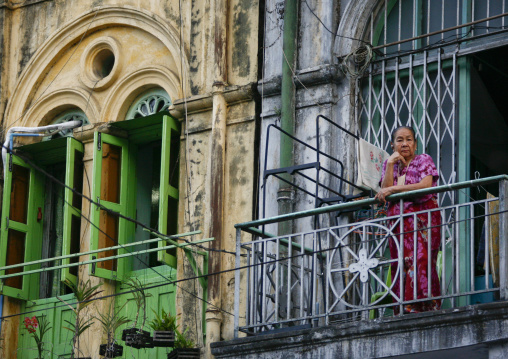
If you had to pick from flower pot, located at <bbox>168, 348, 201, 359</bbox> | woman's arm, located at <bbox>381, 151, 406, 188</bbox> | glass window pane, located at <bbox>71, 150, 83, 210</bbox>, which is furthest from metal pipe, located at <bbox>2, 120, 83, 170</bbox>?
woman's arm, located at <bbox>381, 151, 406, 188</bbox>

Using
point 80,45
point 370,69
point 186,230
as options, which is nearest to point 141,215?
point 186,230

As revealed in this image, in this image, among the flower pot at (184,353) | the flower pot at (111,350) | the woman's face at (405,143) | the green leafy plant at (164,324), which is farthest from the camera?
the flower pot at (111,350)

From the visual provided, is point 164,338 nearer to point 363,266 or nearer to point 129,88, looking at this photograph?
point 363,266

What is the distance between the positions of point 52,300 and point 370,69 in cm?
430

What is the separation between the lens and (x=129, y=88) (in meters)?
14.0

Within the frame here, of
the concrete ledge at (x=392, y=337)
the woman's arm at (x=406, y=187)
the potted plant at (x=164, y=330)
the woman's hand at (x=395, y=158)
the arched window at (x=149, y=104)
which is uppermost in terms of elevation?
the arched window at (x=149, y=104)

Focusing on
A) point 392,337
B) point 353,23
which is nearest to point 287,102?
point 353,23

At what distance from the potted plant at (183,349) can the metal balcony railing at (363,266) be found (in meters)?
0.54

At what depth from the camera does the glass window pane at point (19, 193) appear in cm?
1418

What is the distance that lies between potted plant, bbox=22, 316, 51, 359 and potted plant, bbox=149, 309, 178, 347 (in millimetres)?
1437

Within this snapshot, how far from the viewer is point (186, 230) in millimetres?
12883

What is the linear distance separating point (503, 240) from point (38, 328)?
19.6ft

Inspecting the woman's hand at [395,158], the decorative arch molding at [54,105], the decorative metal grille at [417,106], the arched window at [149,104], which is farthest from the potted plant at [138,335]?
the woman's hand at [395,158]

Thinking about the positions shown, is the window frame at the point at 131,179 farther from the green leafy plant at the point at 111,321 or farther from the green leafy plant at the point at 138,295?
the green leafy plant at the point at 111,321
